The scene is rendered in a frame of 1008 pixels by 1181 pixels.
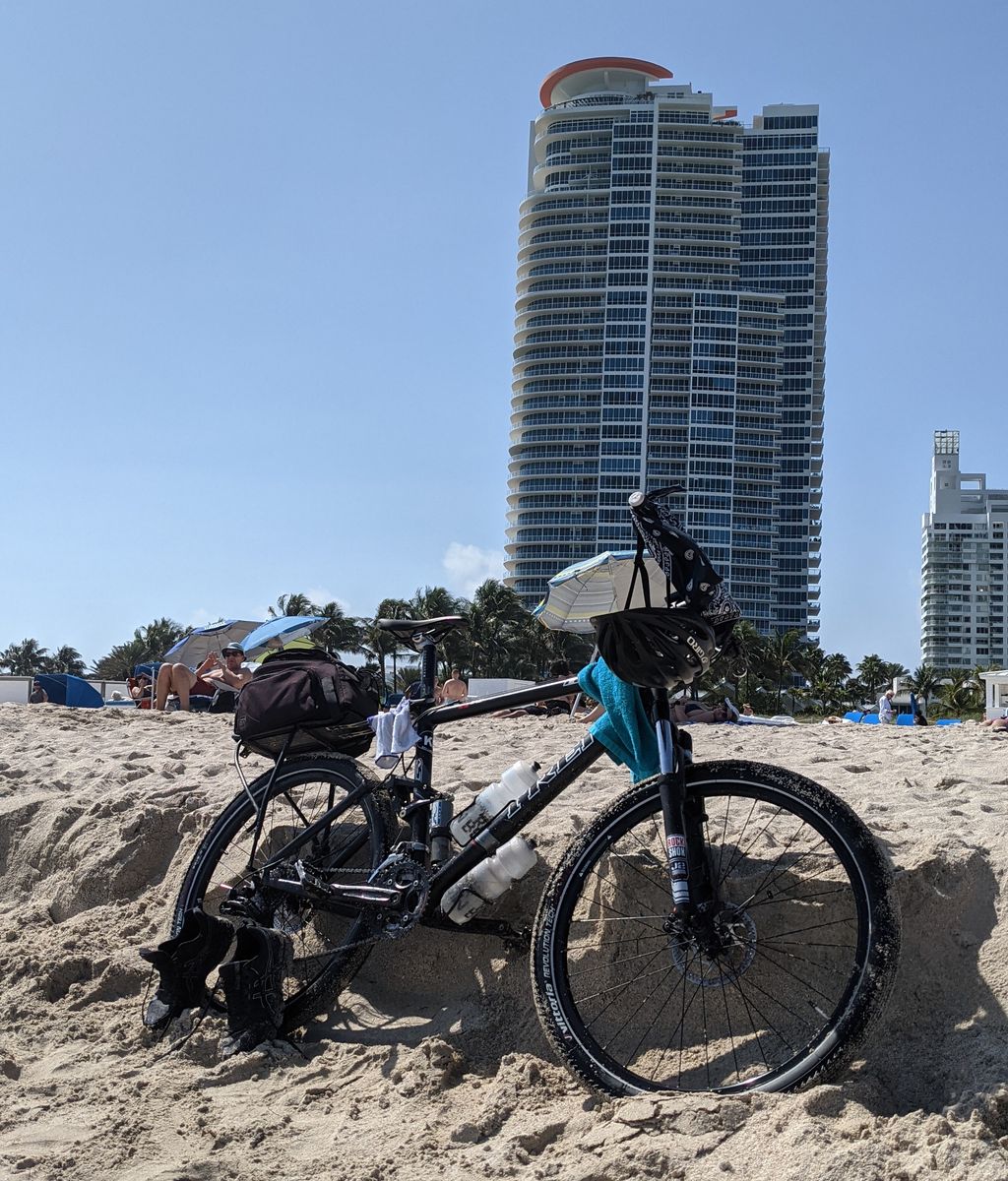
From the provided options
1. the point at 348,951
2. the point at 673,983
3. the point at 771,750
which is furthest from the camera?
the point at 771,750

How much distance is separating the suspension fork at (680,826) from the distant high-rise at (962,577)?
17949cm

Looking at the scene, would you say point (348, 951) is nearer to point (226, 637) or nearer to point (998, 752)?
point (998, 752)

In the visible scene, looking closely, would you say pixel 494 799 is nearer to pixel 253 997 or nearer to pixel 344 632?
pixel 253 997

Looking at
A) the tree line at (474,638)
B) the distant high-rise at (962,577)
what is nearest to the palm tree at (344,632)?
the tree line at (474,638)

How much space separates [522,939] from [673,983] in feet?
1.66

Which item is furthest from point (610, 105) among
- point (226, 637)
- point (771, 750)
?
point (771, 750)

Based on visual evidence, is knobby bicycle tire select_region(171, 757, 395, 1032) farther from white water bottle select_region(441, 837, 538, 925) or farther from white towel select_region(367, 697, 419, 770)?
white water bottle select_region(441, 837, 538, 925)

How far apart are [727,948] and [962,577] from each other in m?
185

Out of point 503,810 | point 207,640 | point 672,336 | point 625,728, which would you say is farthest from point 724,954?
point 672,336

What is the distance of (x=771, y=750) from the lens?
589 centimetres

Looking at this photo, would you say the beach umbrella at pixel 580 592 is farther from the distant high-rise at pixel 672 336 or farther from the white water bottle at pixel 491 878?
the distant high-rise at pixel 672 336

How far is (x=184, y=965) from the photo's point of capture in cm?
378

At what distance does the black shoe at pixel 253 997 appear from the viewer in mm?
3684

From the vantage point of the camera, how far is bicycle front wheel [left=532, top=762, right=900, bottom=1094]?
283 cm
